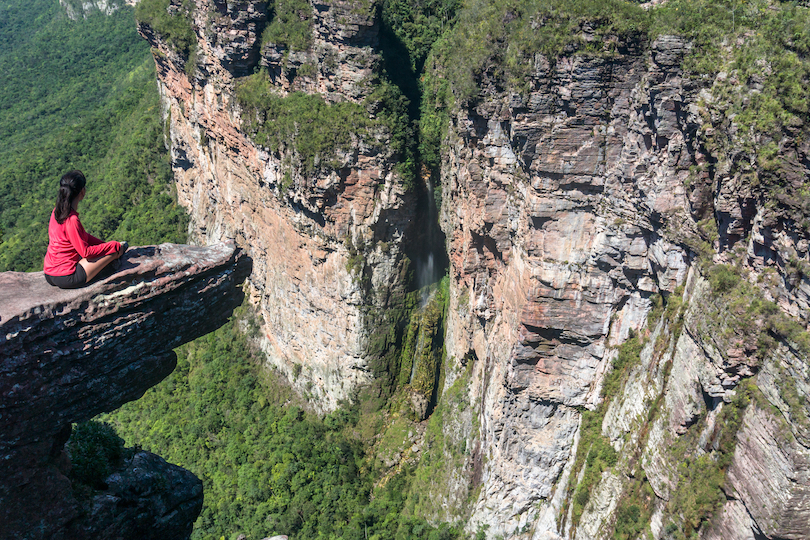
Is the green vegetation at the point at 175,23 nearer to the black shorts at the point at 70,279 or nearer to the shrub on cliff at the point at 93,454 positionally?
the shrub on cliff at the point at 93,454

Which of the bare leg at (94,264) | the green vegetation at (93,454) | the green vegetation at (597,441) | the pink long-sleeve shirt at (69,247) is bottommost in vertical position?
the green vegetation at (597,441)

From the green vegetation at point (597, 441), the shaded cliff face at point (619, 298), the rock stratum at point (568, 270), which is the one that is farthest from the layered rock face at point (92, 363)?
the green vegetation at point (597, 441)

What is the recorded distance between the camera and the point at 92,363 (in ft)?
37.0

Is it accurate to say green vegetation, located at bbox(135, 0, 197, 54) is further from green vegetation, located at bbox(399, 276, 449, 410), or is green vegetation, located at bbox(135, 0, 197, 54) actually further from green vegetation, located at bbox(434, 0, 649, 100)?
green vegetation, located at bbox(399, 276, 449, 410)

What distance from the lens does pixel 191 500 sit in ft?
45.9

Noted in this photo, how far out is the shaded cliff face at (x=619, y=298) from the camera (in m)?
14.2

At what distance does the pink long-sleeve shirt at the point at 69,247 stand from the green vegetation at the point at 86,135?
27.2 m

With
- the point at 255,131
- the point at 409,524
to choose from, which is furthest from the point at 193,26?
the point at 409,524

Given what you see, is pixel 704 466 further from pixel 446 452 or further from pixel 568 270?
pixel 446 452

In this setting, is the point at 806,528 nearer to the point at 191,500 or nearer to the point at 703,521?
the point at 703,521

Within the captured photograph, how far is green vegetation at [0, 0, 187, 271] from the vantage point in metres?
45.5

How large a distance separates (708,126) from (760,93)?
1492 mm

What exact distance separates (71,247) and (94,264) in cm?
47

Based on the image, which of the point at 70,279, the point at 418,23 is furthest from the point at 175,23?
the point at 70,279
